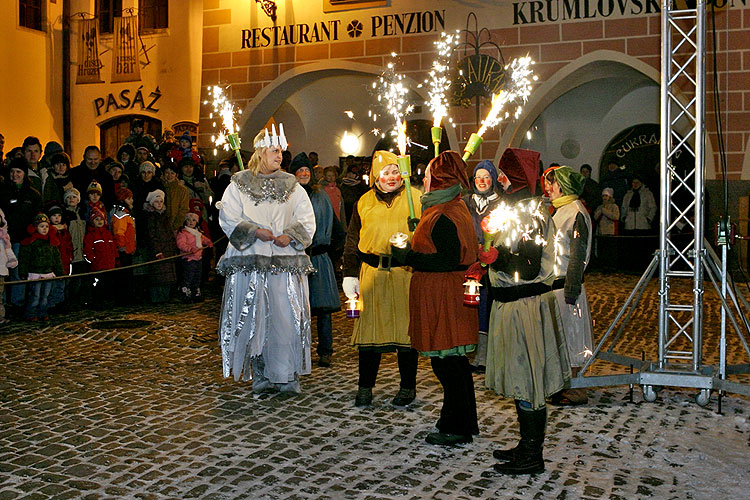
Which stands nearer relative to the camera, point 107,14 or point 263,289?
point 263,289

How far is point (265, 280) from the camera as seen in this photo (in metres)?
7.23

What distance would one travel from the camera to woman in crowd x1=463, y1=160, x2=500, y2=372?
301 inches

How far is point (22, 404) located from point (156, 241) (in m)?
5.97

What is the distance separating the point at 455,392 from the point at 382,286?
1.21m

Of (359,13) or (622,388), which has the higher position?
(359,13)

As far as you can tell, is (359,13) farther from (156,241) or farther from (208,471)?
(208,471)

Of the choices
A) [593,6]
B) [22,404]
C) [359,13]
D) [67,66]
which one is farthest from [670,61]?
[67,66]

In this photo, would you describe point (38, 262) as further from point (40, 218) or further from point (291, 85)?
point (291, 85)

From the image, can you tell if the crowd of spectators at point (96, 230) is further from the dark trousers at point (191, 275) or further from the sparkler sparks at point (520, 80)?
the sparkler sparks at point (520, 80)

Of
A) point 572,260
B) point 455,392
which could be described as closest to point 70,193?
point 572,260

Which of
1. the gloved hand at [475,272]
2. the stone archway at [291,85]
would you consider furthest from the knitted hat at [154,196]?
the gloved hand at [475,272]

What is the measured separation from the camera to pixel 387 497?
15.8 ft

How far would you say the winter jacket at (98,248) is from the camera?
12047 mm

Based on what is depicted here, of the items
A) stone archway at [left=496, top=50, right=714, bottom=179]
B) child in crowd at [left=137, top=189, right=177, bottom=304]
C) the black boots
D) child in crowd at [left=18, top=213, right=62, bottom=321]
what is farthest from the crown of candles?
stone archway at [left=496, top=50, right=714, bottom=179]
